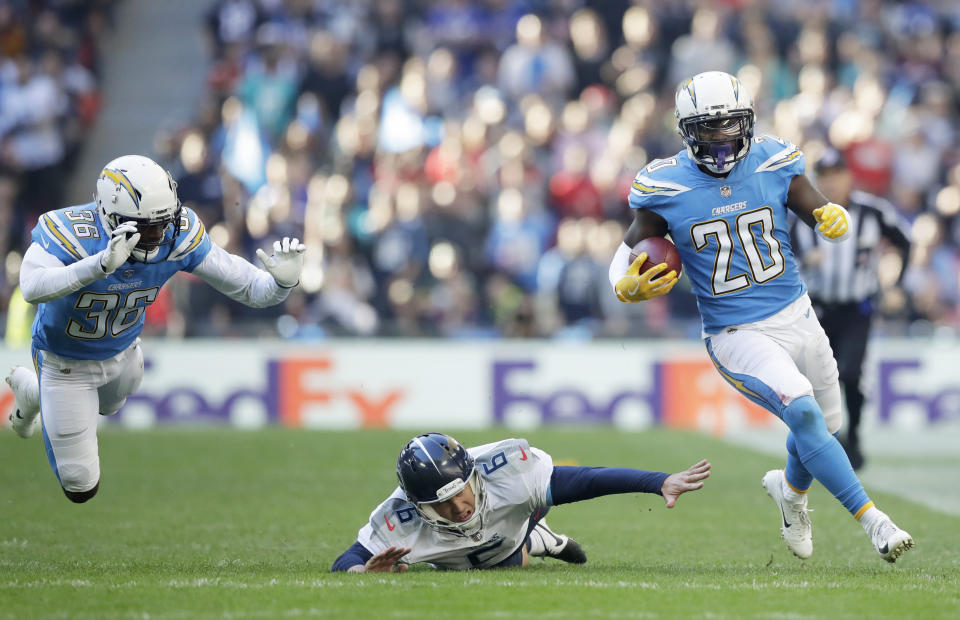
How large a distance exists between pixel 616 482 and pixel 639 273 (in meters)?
1.02

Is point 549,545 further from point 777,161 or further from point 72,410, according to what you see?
point 72,410

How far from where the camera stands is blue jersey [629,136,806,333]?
6.81 m

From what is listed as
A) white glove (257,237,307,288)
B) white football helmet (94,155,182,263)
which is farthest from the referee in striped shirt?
white football helmet (94,155,182,263)

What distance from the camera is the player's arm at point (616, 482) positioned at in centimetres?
616

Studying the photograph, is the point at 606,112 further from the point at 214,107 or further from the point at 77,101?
the point at 77,101

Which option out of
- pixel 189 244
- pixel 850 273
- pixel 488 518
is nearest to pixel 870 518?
pixel 488 518

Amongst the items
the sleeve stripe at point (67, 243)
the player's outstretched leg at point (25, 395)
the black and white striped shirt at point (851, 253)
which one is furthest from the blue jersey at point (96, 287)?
the black and white striped shirt at point (851, 253)

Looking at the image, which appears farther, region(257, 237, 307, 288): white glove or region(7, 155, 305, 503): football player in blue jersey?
region(257, 237, 307, 288): white glove

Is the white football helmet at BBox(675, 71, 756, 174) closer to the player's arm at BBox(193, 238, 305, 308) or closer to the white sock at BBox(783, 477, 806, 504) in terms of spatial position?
the white sock at BBox(783, 477, 806, 504)

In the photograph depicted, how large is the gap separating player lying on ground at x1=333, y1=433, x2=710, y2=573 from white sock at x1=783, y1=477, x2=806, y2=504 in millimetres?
1067

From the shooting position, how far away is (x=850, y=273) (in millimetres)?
10594

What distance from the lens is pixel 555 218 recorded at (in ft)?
55.7

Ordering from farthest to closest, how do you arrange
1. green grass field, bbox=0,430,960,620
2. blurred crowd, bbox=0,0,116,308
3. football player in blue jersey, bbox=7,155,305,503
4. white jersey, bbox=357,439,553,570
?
blurred crowd, bbox=0,0,116,308
football player in blue jersey, bbox=7,155,305,503
white jersey, bbox=357,439,553,570
green grass field, bbox=0,430,960,620

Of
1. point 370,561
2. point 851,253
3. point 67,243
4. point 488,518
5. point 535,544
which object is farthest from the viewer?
point 851,253
